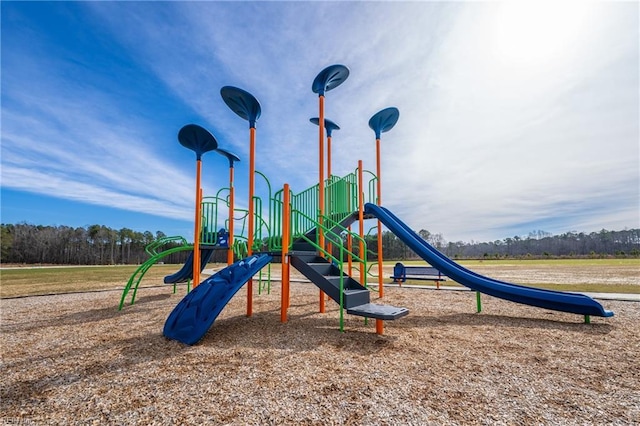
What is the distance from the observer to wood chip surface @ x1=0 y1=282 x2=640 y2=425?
2682mm

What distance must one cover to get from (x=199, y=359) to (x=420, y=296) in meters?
7.37

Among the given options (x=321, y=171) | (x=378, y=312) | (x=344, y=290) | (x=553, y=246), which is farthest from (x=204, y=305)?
(x=553, y=246)

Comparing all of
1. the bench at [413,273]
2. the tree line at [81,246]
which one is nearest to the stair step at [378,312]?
the bench at [413,273]

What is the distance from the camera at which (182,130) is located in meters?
7.76

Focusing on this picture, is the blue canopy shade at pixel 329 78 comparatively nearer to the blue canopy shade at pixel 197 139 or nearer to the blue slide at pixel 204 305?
the blue canopy shade at pixel 197 139

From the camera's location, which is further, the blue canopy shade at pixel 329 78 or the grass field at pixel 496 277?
the grass field at pixel 496 277

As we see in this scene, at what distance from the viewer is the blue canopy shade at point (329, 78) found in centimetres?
675

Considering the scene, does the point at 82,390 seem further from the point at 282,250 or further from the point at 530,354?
the point at 530,354

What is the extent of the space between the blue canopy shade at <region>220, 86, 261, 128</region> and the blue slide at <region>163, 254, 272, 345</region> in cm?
314

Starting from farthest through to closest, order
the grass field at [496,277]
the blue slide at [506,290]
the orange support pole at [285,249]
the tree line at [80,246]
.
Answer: the tree line at [80,246] < the grass field at [496,277] < the orange support pole at [285,249] < the blue slide at [506,290]

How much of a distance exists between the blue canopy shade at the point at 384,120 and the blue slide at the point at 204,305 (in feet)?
19.5

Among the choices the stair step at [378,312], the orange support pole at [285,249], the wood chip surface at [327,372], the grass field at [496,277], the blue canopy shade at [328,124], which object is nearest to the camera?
the wood chip surface at [327,372]

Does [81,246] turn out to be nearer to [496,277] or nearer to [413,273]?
[413,273]

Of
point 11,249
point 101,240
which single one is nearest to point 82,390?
point 101,240
